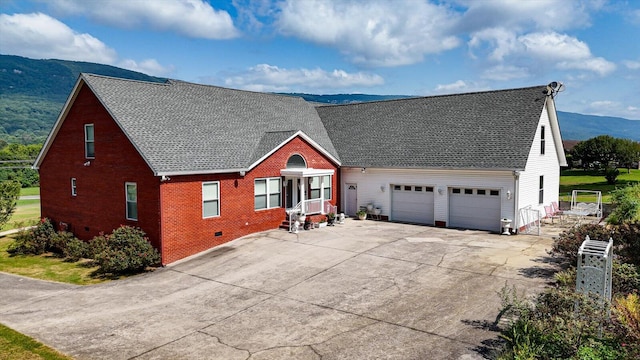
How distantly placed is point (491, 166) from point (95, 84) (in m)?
18.4

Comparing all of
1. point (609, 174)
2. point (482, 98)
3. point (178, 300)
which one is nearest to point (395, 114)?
point (482, 98)

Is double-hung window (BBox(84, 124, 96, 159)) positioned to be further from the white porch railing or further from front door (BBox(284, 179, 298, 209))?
the white porch railing

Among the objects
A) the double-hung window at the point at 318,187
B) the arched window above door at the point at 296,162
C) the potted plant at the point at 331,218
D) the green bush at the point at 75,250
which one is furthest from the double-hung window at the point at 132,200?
the potted plant at the point at 331,218

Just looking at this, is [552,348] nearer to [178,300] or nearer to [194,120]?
[178,300]

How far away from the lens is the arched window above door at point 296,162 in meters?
21.9

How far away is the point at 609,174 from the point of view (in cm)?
4419

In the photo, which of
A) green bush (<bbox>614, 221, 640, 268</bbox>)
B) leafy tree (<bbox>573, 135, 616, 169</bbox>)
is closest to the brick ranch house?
green bush (<bbox>614, 221, 640, 268</bbox>)

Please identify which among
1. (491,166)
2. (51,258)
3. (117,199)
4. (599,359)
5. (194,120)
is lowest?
(51,258)

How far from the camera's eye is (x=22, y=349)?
9000 mm

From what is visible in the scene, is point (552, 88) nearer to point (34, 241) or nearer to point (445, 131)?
point (445, 131)

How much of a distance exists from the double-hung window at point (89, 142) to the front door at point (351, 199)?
13.6 metres

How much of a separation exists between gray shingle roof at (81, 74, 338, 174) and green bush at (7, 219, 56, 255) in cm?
826

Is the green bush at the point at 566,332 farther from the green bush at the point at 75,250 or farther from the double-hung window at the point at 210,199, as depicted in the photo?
the green bush at the point at 75,250

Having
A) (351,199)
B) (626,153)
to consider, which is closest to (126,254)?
(351,199)
